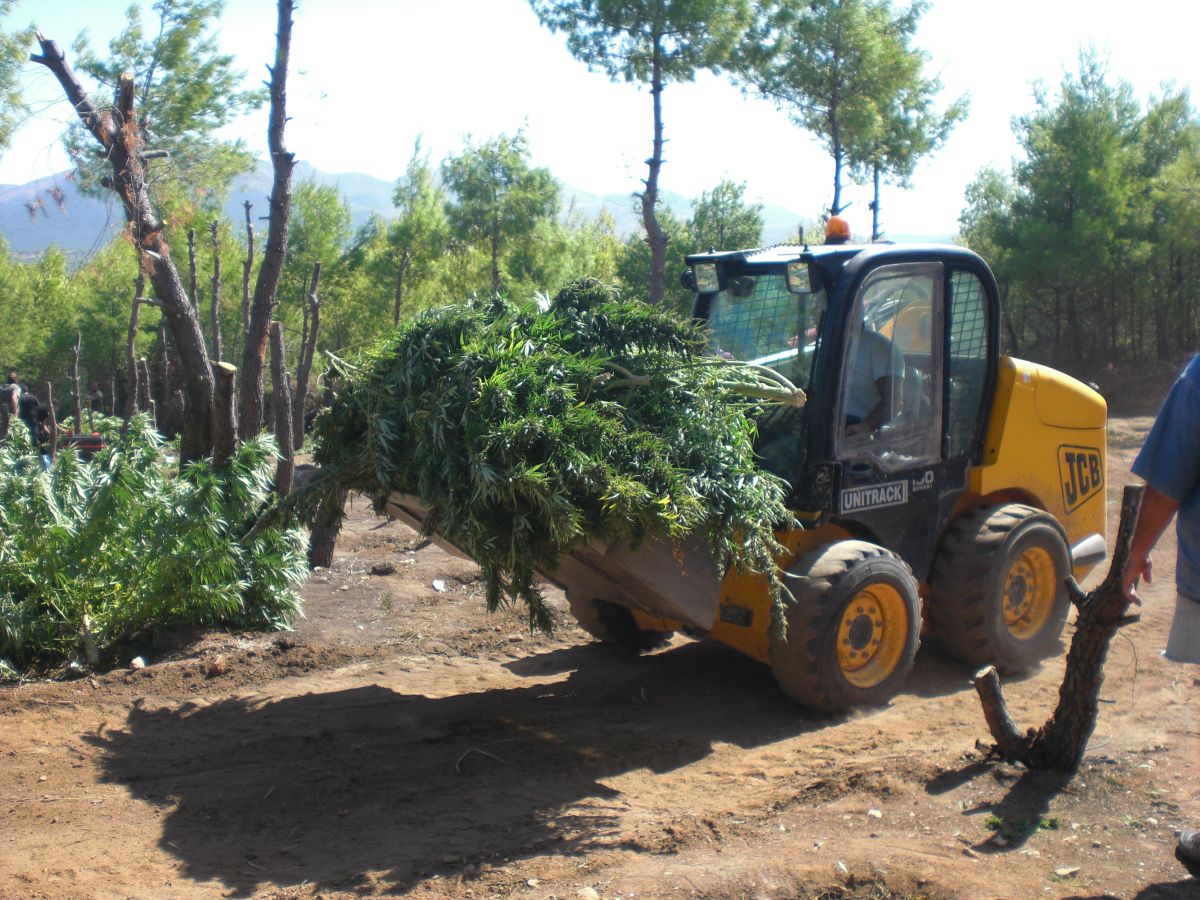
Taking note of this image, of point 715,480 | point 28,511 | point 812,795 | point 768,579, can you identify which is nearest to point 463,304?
point 715,480

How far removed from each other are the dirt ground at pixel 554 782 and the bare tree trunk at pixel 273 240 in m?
2.26

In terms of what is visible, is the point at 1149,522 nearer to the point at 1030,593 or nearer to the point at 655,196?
the point at 1030,593

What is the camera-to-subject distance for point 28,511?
20.7ft

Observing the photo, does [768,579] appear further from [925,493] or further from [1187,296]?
[1187,296]

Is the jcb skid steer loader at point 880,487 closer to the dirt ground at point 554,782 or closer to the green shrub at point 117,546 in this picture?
the dirt ground at point 554,782

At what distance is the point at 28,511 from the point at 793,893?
16.2ft

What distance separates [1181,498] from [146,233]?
7785mm

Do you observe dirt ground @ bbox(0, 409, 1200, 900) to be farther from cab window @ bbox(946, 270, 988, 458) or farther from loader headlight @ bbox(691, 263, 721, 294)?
loader headlight @ bbox(691, 263, 721, 294)

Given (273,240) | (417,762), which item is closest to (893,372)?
(417,762)

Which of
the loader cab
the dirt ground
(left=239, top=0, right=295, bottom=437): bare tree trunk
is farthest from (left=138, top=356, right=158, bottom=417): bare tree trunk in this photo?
the loader cab

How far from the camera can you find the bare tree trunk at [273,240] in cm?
837

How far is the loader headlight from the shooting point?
6250mm

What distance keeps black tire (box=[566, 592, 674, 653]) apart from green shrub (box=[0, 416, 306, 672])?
1.83 m

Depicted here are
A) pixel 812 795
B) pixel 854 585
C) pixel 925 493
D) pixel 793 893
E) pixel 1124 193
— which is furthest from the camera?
pixel 1124 193
